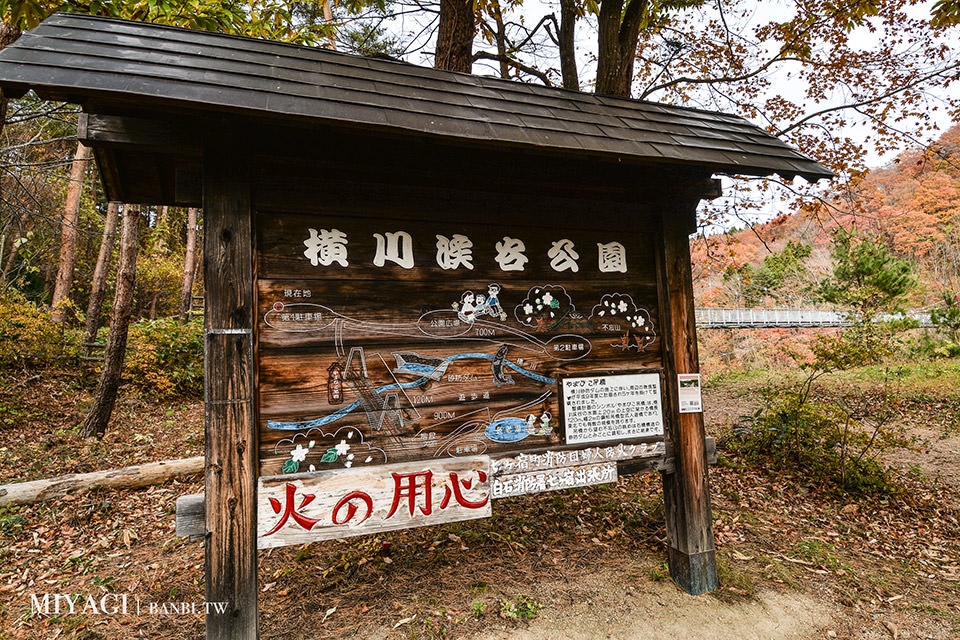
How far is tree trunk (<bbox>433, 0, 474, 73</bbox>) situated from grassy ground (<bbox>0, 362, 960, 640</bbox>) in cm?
527

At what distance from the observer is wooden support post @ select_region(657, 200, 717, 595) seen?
Answer: 3.34m

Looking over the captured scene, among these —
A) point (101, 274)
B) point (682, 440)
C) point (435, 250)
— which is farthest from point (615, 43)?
point (101, 274)

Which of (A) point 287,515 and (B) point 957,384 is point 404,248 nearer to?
(A) point 287,515

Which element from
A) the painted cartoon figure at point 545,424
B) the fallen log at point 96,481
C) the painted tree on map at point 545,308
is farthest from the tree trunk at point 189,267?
the painted cartoon figure at point 545,424

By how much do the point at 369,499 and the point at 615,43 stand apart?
5639 millimetres

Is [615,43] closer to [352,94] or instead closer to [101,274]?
[352,94]

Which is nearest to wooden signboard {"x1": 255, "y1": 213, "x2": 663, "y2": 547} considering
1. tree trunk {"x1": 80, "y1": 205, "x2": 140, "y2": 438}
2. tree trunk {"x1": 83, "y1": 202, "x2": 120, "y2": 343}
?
tree trunk {"x1": 80, "y1": 205, "x2": 140, "y2": 438}

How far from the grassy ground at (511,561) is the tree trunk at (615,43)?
4929 millimetres

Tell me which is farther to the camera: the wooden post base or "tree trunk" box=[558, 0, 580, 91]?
"tree trunk" box=[558, 0, 580, 91]

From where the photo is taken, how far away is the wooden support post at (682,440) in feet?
11.0

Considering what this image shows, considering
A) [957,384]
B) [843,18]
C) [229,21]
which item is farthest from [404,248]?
[957,384]

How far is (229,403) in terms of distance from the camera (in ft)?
7.83

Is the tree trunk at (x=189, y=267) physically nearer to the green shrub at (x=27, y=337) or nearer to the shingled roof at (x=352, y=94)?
the green shrub at (x=27, y=337)

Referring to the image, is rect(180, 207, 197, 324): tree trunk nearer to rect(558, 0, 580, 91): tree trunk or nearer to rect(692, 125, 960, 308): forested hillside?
rect(558, 0, 580, 91): tree trunk
